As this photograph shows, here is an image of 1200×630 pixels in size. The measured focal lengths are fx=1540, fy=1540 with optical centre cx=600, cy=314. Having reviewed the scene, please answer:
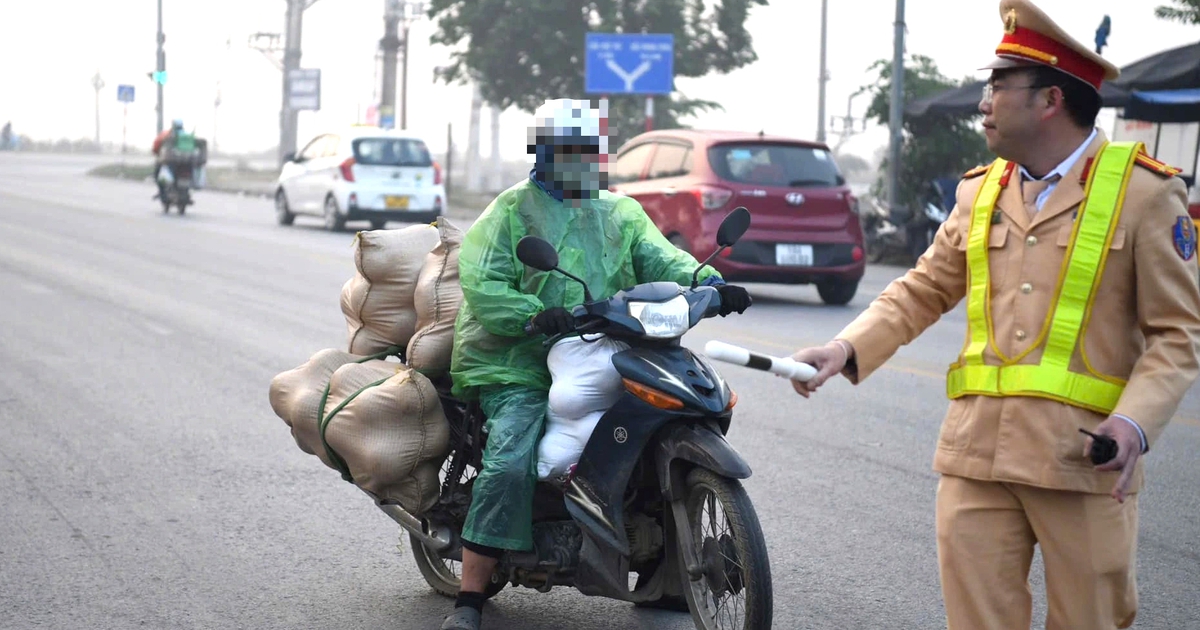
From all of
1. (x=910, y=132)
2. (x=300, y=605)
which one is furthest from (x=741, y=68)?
(x=300, y=605)

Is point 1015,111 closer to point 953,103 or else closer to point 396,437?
point 396,437

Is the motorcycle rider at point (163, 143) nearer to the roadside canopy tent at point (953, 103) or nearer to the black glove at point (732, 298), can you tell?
the roadside canopy tent at point (953, 103)

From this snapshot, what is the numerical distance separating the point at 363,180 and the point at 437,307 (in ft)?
63.7

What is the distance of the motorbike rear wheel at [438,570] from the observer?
5.17 m

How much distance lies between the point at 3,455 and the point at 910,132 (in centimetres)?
1871

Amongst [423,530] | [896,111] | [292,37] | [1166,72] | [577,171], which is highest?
[292,37]

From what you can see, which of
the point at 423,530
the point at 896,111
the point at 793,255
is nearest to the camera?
the point at 423,530

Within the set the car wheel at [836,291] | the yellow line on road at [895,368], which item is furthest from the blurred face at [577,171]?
the car wheel at [836,291]

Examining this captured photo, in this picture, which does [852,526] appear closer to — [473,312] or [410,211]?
[473,312]

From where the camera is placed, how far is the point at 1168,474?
7109 mm

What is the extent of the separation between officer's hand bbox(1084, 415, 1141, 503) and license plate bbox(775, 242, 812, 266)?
448 inches

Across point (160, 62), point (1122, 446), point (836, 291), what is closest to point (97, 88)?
point (160, 62)

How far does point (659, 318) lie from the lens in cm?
417

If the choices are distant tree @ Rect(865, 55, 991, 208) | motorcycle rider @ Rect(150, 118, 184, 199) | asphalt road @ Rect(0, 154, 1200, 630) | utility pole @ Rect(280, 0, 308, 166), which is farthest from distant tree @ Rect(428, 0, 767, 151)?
asphalt road @ Rect(0, 154, 1200, 630)
